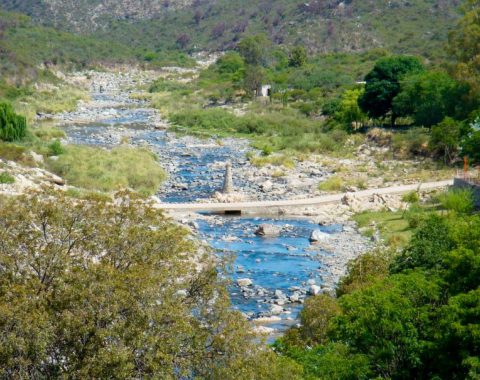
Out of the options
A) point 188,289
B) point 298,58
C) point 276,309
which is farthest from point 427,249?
point 298,58

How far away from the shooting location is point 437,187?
38906mm

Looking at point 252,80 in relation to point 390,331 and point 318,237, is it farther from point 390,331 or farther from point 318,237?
point 390,331

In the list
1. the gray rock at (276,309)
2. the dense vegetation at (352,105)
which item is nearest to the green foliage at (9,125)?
the dense vegetation at (352,105)

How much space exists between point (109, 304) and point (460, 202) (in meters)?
22.9

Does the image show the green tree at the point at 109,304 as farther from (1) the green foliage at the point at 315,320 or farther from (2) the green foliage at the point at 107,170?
(2) the green foliage at the point at 107,170

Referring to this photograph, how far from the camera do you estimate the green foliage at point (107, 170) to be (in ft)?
130

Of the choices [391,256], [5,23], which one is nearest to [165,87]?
[5,23]

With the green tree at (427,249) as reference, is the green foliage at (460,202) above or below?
below

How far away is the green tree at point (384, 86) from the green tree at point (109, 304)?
44.9 m

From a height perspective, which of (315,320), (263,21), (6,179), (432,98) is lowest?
(6,179)

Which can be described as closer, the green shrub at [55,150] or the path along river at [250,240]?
the path along river at [250,240]

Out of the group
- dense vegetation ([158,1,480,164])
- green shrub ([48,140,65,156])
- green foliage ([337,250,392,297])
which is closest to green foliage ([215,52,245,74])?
dense vegetation ([158,1,480,164])

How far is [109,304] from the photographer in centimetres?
1125

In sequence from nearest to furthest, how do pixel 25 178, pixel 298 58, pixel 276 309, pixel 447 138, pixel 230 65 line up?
pixel 276 309, pixel 25 178, pixel 447 138, pixel 298 58, pixel 230 65
